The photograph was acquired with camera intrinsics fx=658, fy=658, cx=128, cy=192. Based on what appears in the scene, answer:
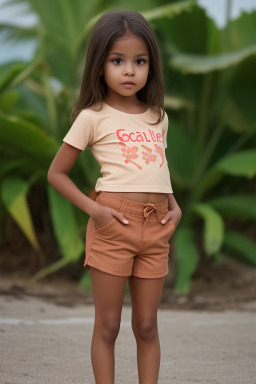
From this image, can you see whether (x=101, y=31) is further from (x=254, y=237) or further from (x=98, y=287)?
(x=254, y=237)

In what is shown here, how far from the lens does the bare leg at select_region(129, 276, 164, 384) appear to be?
7.23 feet

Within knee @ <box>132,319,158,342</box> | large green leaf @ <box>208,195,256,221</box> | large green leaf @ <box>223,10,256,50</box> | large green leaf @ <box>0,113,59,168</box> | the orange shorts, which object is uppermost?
the orange shorts

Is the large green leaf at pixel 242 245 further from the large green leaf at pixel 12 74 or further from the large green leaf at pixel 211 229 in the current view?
the large green leaf at pixel 12 74

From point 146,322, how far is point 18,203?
3659mm

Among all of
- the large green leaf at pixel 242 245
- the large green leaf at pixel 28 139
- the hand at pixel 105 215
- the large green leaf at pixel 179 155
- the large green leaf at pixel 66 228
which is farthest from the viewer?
the large green leaf at pixel 179 155

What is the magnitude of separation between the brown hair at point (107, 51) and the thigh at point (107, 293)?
1.79 ft

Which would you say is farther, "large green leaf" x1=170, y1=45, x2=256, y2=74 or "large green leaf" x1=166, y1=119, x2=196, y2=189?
"large green leaf" x1=166, y1=119, x2=196, y2=189

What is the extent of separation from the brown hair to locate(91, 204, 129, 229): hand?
1.13ft

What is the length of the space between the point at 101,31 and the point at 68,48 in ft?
15.7

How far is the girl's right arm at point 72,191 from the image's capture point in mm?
2123

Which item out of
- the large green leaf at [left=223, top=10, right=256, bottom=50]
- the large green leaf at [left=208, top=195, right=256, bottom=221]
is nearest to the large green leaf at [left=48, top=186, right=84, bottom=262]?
the large green leaf at [left=208, top=195, right=256, bottom=221]

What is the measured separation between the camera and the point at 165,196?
Answer: 7.43 ft

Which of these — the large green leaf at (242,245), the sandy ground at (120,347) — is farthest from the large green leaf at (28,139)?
the large green leaf at (242,245)

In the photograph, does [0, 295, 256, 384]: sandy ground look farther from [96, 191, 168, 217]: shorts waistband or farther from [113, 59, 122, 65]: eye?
[113, 59, 122, 65]: eye
